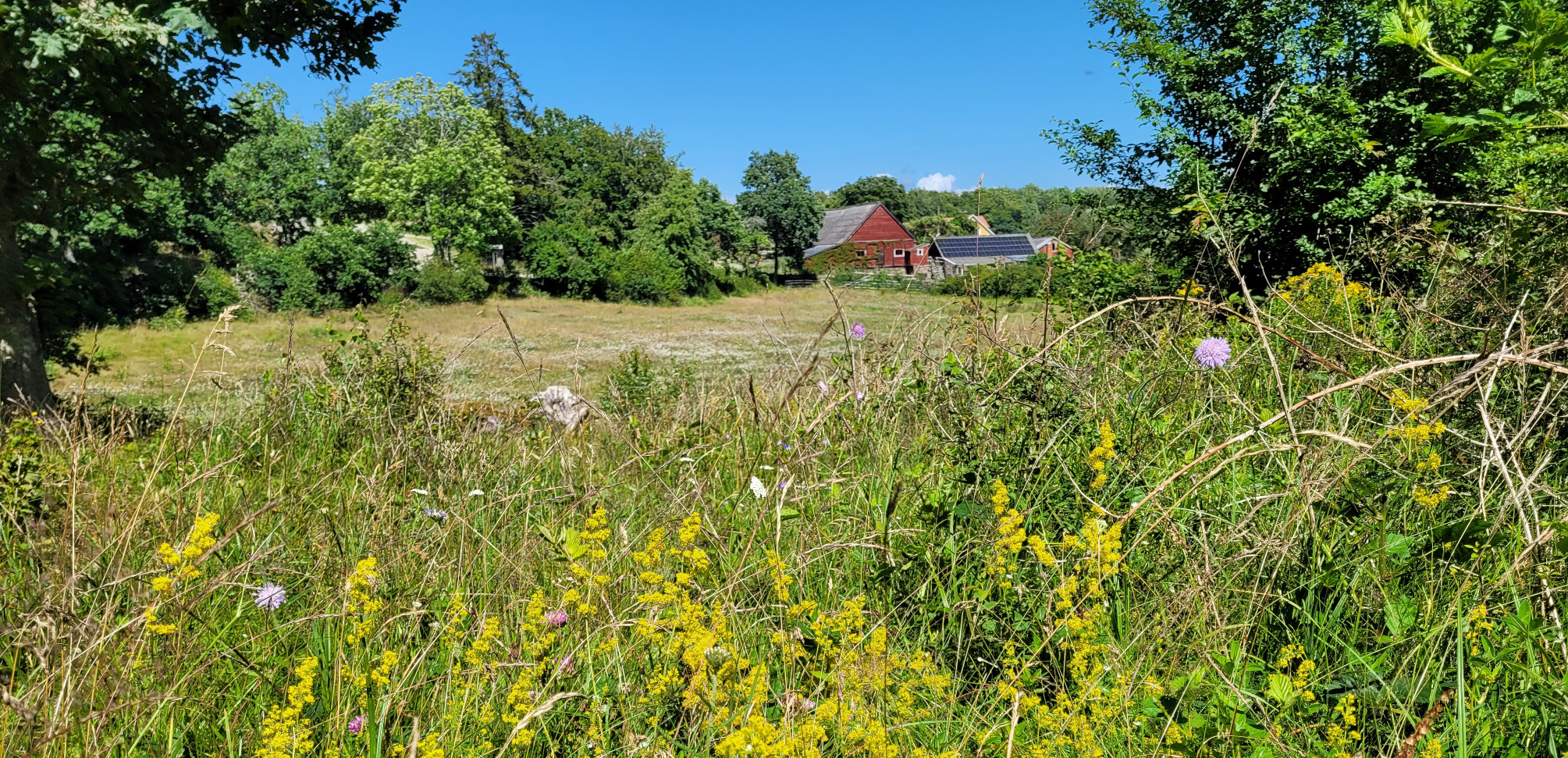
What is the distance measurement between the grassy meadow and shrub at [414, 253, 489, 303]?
3422cm

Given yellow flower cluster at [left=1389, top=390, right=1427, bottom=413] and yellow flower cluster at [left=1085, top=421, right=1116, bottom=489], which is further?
yellow flower cluster at [left=1085, top=421, right=1116, bottom=489]

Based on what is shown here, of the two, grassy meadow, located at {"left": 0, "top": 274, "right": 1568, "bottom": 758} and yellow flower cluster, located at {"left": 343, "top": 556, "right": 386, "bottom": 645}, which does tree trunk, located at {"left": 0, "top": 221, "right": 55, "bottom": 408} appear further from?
yellow flower cluster, located at {"left": 343, "top": 556, "right": 386, "bottom": 645}

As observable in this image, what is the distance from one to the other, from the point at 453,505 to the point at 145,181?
7159 millimetres

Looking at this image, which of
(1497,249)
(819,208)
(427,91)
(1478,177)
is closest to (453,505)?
(1497,249)

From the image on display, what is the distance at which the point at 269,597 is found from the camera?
1938 millimetres

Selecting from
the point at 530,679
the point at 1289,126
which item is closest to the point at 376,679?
the point at 530,679

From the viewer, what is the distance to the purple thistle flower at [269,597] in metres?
1.88

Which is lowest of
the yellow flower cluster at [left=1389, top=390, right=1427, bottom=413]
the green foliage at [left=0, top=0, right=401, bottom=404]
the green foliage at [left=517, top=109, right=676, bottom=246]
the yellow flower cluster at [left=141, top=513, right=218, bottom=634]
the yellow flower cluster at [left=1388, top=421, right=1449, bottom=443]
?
the yellow flower cluster at [left=141, top=513, right=218, bottom=634]

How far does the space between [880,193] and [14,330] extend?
94843 mm

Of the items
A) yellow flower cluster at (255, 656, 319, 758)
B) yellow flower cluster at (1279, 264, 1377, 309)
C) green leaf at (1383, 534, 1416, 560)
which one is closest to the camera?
yellow flower cluster at (255, 656, 319, 758)

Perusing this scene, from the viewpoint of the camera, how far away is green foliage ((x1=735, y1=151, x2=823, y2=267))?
6062 cm

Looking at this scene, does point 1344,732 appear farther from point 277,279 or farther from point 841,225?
point 841,225

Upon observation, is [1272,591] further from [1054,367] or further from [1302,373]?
[1302,373]

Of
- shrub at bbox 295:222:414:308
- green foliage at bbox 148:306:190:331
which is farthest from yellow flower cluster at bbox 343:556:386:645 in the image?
shrub at bbox 295:222:414:308
